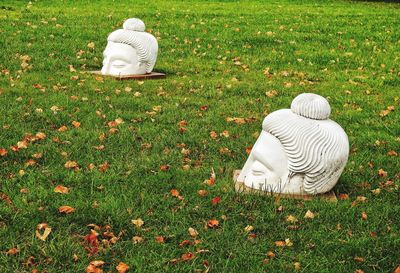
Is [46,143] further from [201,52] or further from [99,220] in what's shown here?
[201,52]

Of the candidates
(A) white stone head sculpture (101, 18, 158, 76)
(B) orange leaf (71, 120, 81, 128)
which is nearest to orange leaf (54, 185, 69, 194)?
(B) orange leaf (71, 120, 81, 128)

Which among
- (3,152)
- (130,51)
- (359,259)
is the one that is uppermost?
(130,51)

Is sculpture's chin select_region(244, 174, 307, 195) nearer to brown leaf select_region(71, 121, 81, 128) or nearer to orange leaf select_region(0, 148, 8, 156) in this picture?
orange leaf select_region(0, 148, 8, 156)

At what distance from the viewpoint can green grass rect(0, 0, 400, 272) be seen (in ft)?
15.1

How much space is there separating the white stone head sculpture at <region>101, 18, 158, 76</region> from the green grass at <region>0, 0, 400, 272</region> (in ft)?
1.44

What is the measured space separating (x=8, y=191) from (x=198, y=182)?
1.72m

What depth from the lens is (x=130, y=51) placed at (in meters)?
10.2

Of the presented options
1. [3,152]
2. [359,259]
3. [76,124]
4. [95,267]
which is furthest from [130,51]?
[359,259]

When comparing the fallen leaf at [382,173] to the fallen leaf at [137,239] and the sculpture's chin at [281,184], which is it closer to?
the sculpture's chin at [281,184]

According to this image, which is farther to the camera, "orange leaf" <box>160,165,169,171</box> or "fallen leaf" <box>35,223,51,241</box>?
"orange leaf" <box>160,165,169,171</box>

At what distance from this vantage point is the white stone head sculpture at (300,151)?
5.27 metres

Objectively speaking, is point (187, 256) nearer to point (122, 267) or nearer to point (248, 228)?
point (122, 267)

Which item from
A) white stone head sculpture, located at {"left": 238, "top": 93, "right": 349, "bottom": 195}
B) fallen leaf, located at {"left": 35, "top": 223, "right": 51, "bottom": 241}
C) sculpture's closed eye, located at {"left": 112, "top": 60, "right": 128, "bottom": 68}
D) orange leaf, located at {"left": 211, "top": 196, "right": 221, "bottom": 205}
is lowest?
orange leaf, located at {"left": 211, "top": 196, "right": 221, "bottom": 205}

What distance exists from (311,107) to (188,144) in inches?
77.6
